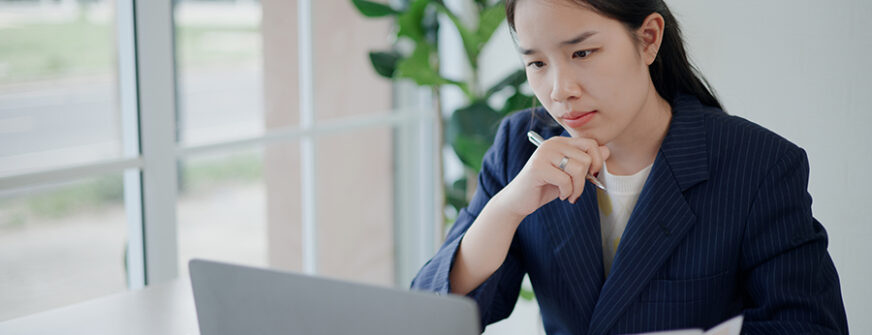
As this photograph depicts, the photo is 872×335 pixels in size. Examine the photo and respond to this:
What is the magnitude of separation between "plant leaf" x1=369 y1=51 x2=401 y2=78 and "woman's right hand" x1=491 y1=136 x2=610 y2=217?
1196 millimetres

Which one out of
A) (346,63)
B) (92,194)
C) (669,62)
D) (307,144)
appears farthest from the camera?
(346,63)

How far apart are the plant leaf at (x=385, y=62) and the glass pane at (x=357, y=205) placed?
66cm

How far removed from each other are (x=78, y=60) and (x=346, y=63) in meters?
0.93

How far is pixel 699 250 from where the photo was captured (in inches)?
44.6

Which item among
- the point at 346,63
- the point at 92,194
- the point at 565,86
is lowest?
the point at 92,194

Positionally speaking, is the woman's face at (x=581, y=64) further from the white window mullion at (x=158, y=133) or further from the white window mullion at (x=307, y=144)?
the white window mullion at (x=307, y=144)

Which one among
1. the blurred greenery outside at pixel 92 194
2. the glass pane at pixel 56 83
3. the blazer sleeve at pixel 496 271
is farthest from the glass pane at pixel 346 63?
the blazer sleeve at pixel 496 271

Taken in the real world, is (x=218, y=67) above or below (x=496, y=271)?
above

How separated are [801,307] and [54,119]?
7.06 ft

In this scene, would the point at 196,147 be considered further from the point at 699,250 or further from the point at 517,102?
the point at 699,250

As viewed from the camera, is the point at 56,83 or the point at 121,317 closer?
the point at 121,317

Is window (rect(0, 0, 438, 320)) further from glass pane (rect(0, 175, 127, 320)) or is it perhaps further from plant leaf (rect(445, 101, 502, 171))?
plant leaf (rect(445, 101, 502, 171))

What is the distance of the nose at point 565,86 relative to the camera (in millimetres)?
1062

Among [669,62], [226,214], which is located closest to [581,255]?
[669,62]
